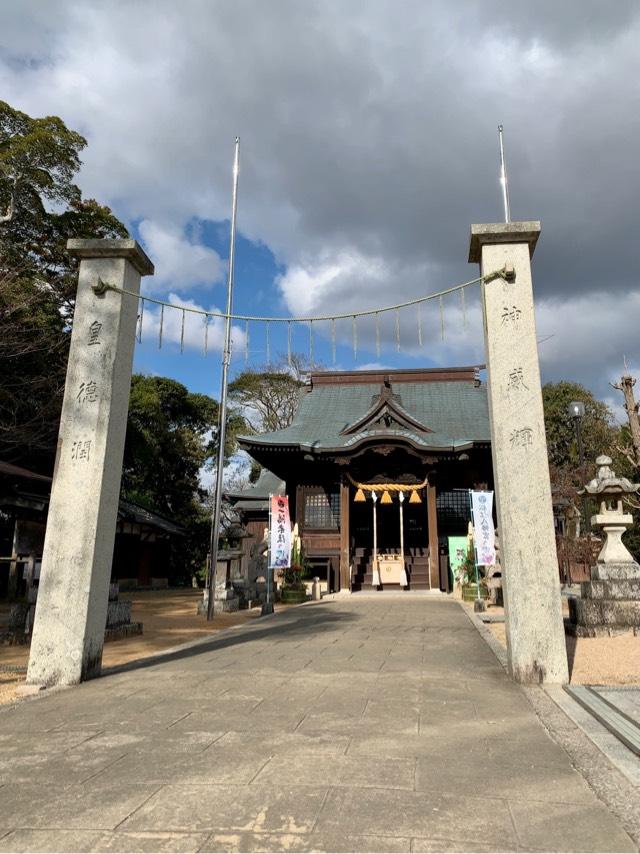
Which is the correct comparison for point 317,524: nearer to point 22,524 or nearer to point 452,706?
point 22,524

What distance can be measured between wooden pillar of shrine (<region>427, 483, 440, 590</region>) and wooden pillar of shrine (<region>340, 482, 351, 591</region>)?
10.1 ft

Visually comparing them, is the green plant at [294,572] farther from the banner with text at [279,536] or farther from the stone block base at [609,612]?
the stone block base at [609,612]

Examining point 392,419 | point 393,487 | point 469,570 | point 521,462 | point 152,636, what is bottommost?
point 152,636

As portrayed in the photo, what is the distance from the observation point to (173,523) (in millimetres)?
28500

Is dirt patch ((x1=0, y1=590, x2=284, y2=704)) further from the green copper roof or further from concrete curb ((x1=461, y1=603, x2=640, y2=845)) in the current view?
the green copper roof

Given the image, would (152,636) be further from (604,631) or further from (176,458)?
(176,458)

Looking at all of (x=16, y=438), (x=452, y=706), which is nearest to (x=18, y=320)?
(x=16, y=438)

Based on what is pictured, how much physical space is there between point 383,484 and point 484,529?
6.38m

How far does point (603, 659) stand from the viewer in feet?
24.8

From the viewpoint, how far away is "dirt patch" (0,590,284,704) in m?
6.97

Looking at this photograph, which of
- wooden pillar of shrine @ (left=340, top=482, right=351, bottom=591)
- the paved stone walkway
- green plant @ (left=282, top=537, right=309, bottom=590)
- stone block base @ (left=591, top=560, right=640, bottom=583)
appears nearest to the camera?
the paved stone walkway

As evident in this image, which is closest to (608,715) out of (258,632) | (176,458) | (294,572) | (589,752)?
(589,752)

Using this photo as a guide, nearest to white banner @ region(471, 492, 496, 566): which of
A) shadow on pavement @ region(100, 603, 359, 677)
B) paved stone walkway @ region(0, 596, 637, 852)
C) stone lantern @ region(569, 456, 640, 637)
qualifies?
shadow on pavement @ region(100, 603, 359, 677)

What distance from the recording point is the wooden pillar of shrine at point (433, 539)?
2030 centimetres
